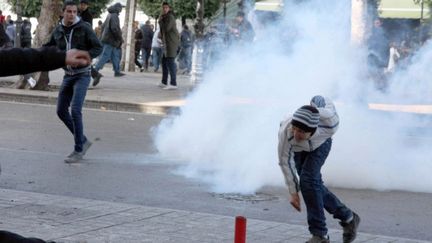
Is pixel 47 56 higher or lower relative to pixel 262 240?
higher

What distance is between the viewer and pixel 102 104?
17.8 meters

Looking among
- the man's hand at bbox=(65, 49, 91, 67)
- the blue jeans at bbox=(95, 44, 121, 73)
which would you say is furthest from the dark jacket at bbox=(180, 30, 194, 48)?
the man's hand at bbox=(65, 49, 91, 67)

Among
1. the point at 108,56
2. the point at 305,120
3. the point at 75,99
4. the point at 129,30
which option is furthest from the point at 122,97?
the point at 305,120

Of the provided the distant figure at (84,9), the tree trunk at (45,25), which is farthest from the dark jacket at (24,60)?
the tree trunk at (45,25)

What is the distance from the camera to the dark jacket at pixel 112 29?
72.7ft

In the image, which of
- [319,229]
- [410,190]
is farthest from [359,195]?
[319,229]

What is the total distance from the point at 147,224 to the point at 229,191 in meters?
2.02

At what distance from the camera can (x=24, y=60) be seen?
3863 mm

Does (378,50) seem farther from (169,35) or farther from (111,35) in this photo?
(111,35)

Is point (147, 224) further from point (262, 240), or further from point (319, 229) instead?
point (319, 229)

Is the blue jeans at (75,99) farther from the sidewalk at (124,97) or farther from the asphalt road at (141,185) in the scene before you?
the sidewalk at (124,97)

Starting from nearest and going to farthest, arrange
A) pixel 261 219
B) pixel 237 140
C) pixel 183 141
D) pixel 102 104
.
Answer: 1. pixel 261 219
2. pixel 237 140
3. pixel 183 141
4. pixel 102 104

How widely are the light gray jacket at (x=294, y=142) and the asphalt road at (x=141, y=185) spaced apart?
126 centimetres

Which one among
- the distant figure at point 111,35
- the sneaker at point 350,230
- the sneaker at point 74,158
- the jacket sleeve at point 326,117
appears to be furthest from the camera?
the distant figure at point 111,35
